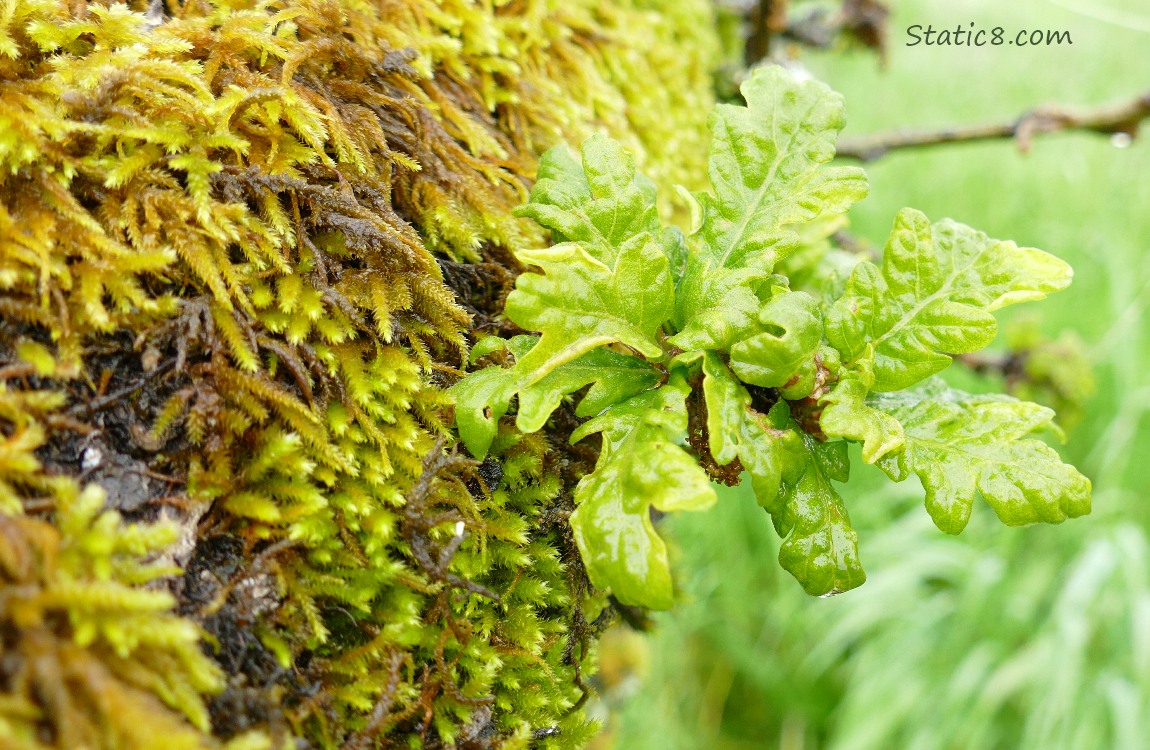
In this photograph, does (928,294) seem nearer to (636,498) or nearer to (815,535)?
(815,535)

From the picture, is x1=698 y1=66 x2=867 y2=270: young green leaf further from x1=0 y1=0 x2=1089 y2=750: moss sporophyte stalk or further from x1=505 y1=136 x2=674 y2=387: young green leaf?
x1=505 y1=136 x2=674 y2=387: young green leaf

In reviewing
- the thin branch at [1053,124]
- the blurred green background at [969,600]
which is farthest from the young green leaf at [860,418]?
the thin branch at [1053,124]

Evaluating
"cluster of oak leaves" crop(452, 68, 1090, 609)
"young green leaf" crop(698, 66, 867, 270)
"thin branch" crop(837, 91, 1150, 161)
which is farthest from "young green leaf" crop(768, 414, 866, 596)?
"thin branch" crop(837, 91, 1150, 161)

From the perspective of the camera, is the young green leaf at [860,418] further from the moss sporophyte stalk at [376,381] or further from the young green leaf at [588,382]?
the young green leaf at [588,382]

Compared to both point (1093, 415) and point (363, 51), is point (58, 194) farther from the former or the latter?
point (1093, 415)

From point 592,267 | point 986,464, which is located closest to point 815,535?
point 986,464

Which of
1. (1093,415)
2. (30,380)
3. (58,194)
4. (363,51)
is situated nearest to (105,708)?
(30,380)
